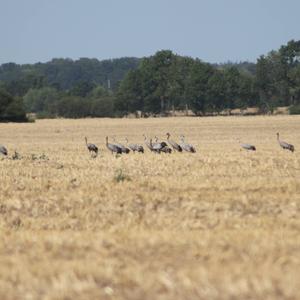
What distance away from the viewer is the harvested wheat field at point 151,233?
24.8 feet

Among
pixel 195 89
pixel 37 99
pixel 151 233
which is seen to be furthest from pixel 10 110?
pixel 37 99

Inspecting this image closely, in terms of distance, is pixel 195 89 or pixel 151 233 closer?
pixel 151 233

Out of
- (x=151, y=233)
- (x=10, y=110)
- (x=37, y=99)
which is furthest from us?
(x=37, y=99)

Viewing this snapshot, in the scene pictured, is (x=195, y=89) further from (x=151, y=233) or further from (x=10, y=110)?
(x=151, y=233)

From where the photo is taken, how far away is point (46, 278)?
7.99m

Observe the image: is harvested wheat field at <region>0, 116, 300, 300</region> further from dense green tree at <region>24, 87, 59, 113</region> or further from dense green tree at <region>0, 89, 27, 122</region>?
dense green tree at <region>24, 87, 59, 113</region>

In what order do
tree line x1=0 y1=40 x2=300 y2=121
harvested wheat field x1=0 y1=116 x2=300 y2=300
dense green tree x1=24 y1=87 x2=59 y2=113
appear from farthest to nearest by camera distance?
dense green tree x1=24 y1=87 x2=59 y2=113 → tree line x1=0 y1=40 x2=300 y2=121 → harvested wheat field x1=0 y1=116 x2=300 y2=300

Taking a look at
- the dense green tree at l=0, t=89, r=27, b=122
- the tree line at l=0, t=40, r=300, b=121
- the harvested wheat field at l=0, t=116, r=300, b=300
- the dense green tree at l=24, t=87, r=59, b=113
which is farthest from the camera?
the dense green tree at l=24, t=87, r=59, b=113

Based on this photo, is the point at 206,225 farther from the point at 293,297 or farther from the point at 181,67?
the point at 181,67

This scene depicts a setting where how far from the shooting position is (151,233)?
10.3 metres

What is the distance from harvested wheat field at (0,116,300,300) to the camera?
7.56 metres

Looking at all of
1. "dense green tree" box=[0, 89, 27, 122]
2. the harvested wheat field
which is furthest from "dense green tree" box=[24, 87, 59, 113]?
the harvested wheat field

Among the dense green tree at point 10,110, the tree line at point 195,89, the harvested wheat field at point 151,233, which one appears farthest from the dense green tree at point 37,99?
the harvested wheat field at point 151,233

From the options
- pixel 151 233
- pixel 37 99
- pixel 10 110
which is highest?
pixel 37 99
